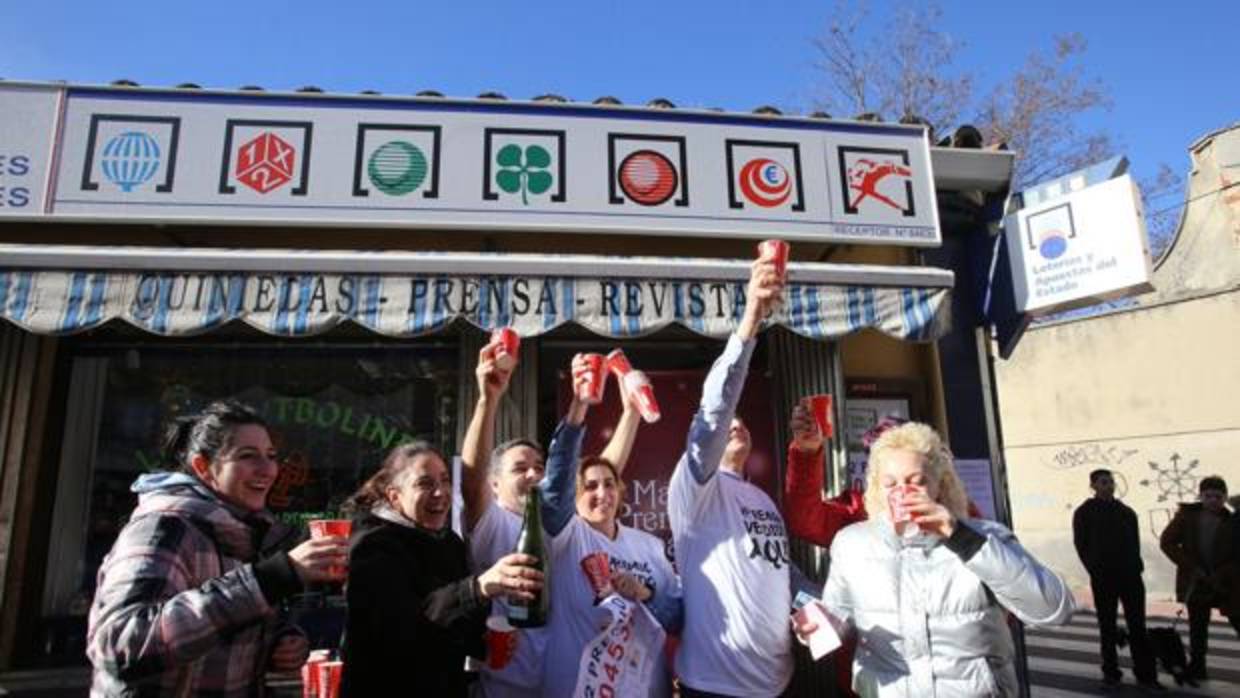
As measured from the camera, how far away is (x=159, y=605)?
1775mm

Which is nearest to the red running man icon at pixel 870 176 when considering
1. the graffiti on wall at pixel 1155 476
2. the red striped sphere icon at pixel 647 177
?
the red striped sphere icon at pixel 647 177

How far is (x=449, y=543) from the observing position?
2439 millimetres

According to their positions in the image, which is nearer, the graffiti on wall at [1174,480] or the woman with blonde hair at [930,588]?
the woman with blonde hair at [930,588]

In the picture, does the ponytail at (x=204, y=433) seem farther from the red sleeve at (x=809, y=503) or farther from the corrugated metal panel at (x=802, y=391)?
the corrugated metal panel at (x=802, y=391)

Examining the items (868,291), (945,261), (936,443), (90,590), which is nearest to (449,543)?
(936,443)

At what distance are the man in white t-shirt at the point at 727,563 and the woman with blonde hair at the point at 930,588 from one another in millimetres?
298

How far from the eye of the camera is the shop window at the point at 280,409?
5129mm

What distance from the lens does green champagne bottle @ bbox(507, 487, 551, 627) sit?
7.52 ft

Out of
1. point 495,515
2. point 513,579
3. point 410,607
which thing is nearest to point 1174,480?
point 495,515

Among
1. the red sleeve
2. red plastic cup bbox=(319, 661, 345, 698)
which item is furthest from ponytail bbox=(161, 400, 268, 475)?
the red sleeve

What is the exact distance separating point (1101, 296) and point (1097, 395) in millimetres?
11900

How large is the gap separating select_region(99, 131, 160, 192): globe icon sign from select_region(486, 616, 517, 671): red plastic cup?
13.1 feet

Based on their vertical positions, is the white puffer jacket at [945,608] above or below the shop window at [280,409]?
below

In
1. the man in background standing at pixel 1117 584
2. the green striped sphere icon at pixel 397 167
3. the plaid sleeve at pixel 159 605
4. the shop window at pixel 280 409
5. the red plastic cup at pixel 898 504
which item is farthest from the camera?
the man in background standing at pixel 1117 584
